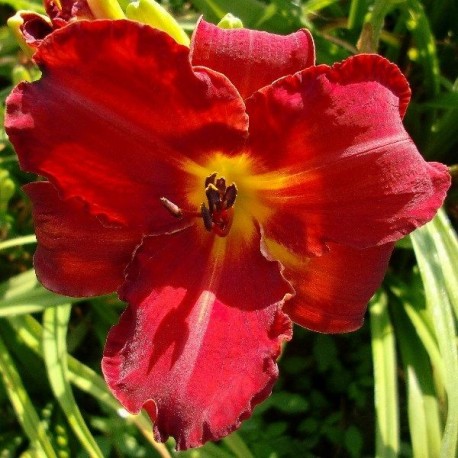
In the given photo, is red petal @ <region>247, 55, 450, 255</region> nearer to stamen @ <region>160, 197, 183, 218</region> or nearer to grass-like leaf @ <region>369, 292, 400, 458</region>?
stamen @ <region>160, 197, 183, 218</region>

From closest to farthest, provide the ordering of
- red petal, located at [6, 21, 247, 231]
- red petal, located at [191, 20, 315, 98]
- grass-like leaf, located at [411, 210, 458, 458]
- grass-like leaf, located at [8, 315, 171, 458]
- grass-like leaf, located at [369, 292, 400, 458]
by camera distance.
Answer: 1. red petal, located at [6, 21, 247, 231]
2. red petal, located at [191, 20, 315, 98]
3. grass-like leaf, located at [411, 210, 458, 458]
4. grass-like leaf, located at [369, 292, 400, 458]
5. grass-like leaf, located at [8, 315, 171, 458]

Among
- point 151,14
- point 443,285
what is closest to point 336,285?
point 443,285

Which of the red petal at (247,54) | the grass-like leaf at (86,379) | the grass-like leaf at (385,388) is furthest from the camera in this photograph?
the grass-like leaf at (86,379)

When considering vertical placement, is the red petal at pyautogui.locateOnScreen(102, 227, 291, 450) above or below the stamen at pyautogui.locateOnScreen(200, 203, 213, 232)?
below

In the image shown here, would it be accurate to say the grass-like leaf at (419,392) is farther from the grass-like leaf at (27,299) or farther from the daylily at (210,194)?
the grass-like leaf at (27,299)

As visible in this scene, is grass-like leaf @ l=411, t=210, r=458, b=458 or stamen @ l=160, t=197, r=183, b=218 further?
grass-like leaf @ l=411, t=210, r=458, b=458

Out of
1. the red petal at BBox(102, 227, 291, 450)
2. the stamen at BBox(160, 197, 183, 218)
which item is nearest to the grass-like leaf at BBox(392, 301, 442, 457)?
the red petal at BBox(102, 227, 291, 450)

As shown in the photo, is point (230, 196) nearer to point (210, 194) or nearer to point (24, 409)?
point (210, 194)

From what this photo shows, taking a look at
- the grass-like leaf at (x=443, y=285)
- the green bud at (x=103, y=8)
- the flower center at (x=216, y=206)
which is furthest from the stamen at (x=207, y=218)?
the grass-like leaf at (x=443, y=285)

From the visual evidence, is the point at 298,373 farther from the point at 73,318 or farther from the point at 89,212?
the point at 89,212
